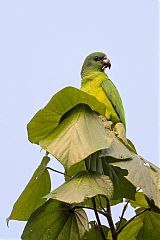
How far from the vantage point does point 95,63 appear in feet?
7.37

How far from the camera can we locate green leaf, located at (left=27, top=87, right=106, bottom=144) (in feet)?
3.52

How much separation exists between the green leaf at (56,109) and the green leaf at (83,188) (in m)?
0.16

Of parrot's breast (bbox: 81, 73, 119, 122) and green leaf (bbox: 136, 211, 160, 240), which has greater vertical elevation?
parrot's breast (bbox: 81, 73, 119, 122)

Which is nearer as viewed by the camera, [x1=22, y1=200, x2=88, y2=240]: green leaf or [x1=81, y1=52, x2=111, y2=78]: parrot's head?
[x1=22, y1=200, x2=88, y2=240]: green leaf

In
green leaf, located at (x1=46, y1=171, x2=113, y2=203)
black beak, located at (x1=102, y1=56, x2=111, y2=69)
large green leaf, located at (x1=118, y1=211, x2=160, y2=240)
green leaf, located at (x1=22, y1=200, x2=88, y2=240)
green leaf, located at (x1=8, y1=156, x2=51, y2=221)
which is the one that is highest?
black beak, located at (x1=102, y1=56, x2=111, y2=69)

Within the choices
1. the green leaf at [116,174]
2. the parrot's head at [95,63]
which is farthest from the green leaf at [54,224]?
the parrot's head at [95,63]

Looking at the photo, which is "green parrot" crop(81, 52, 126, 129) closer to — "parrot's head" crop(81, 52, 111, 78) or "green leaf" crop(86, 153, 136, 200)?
"parrot's head" crop(81, 52, 111, 78)

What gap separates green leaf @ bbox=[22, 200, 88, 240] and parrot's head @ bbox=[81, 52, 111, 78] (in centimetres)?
111

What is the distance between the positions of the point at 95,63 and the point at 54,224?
4.01 ft

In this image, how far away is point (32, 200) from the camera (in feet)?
4.12

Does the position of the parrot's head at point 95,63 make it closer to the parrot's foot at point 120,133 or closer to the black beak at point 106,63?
the black beak at point 106,63

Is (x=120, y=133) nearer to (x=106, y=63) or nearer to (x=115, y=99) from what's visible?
(x=115, y=99)

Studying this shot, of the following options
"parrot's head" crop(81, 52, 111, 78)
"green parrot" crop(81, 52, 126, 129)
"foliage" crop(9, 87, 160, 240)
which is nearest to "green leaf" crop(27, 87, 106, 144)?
"foliage" crop(9, 87, 160, 240)

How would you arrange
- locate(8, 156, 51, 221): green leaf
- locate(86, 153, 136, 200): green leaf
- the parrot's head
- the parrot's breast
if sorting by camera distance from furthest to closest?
the parrot's head → the parrot's breast → locate(8, 156, 51, 221): green leaf → locate(86, 153, 136, 200): green leaf
